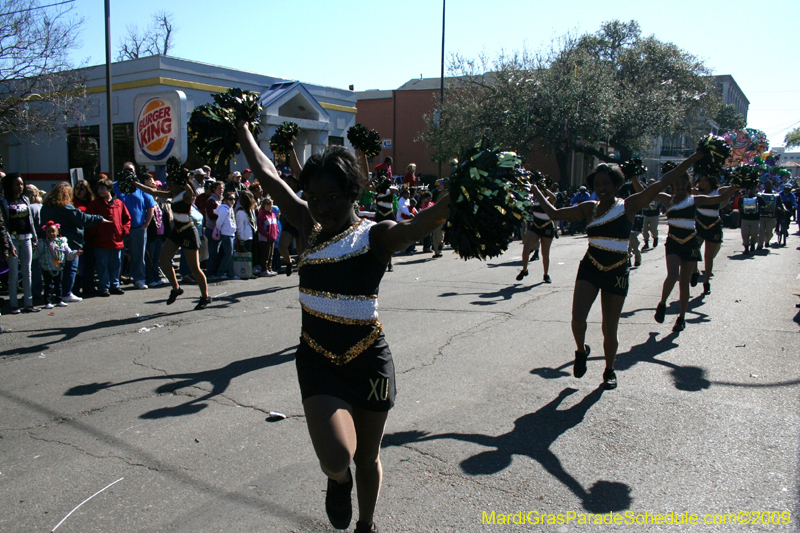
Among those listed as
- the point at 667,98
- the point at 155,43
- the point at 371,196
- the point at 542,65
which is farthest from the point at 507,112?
the point at 155,43

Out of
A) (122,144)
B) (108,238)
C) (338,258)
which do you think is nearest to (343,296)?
(338,258)

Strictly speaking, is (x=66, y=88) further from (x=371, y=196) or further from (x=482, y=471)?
(x=482, y=471)

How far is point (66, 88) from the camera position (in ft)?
67.8

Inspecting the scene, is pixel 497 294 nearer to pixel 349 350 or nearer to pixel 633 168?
pixel 633 168

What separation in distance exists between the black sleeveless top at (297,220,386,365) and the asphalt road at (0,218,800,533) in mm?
1032

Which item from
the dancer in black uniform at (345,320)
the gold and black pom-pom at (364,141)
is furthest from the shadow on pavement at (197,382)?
the dancer in black uniform at (345,320)

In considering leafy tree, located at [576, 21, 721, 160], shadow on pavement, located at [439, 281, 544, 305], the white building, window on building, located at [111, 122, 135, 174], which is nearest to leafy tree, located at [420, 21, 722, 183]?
leafy tree, located at [576, 21, 721, 160]

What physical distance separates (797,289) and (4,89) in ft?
82.7

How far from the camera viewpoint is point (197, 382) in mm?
5383

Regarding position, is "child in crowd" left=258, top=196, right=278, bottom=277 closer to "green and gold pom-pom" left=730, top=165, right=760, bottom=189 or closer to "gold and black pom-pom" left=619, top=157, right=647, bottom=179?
"gold and black pom-pom" left=619, top=157, right=647, bottom=179

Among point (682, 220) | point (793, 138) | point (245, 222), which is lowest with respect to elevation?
point (245, 222)

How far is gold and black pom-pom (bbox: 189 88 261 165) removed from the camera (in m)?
3.58

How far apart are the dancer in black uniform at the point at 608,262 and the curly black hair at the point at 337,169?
112 inches

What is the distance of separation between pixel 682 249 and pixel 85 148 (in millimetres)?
22286
